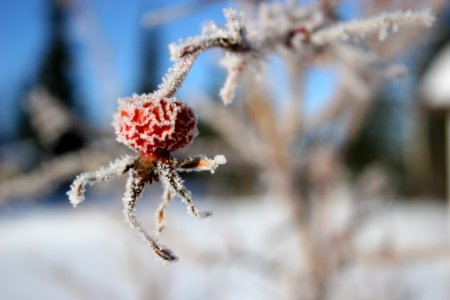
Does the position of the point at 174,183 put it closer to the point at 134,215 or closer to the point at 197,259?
the point at 134,215

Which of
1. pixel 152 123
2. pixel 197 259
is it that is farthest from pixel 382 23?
pixel 197 259

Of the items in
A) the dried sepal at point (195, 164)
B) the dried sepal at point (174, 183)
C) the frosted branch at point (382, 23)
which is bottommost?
the dried sepal at point (174, 183)

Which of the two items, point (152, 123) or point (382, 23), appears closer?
point (152, 123)

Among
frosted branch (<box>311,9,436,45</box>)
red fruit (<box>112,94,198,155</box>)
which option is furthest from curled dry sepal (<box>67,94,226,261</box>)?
frosted branch (<box>311,9,436,45</box>)

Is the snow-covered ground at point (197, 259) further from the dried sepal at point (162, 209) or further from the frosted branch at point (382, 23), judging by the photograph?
the frosted branch at point (382, 23)

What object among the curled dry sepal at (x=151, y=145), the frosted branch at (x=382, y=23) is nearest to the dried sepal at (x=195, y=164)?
the curled dry sepal at (x=151, y=145)

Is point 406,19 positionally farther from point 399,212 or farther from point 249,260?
point 399,212

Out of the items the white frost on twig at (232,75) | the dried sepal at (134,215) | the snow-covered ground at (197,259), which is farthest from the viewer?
the snow-covered ground at (197,259)
